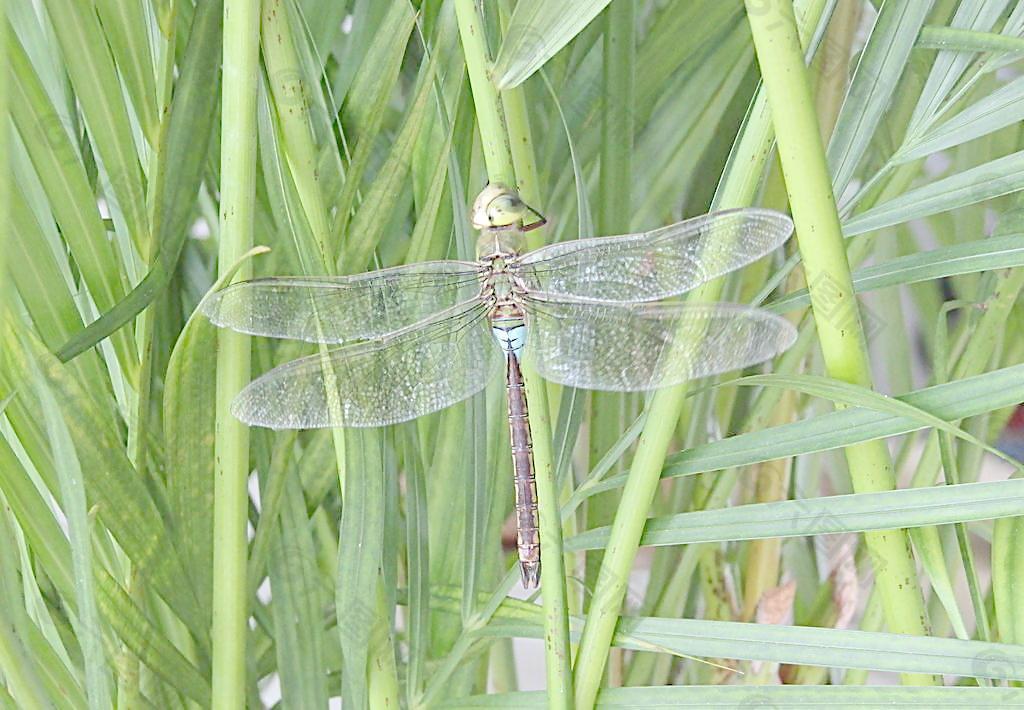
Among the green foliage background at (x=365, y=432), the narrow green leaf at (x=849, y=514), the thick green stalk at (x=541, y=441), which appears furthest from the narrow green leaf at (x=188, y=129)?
the narrow green leaf at (x=849, y=514)

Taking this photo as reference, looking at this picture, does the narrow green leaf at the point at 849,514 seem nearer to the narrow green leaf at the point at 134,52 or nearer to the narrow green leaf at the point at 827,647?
the narrow green leaf at the point at 827,647

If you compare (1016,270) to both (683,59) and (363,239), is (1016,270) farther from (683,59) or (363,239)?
(363,239)

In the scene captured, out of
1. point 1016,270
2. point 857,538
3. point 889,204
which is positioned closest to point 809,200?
point 889,204

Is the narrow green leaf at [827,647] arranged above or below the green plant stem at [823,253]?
below

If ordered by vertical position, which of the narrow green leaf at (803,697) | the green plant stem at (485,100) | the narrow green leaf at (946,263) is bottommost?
the narrow green leaf at (803,697)

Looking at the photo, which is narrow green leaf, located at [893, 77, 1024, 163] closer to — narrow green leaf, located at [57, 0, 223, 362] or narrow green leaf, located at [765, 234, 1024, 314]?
narrow green leaf, located at [765, 234, 1024, 314]

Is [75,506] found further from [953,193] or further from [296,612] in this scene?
[953,193]
